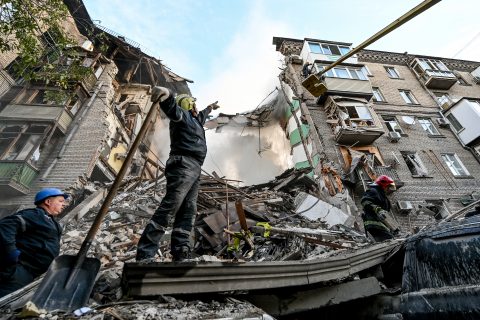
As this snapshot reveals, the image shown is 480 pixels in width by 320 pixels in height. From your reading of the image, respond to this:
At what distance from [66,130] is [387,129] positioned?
21.9 metres

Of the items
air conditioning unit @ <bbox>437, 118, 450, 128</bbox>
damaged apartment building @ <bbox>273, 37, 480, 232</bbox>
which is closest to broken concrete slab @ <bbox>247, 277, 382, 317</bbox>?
damaged apartment building @ <bbox>273, 37, 480, 232</bbox>

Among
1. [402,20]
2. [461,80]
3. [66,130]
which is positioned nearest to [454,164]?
[461,80]

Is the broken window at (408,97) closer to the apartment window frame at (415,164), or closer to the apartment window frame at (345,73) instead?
the apartment window frame at (345,73)

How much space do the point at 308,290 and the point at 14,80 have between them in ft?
69.9

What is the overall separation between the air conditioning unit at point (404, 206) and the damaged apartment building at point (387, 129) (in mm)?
58

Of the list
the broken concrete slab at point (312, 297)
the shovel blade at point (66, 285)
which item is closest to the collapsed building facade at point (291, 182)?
the broken concrete slab at point (312, 297)

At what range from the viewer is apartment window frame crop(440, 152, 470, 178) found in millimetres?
16078

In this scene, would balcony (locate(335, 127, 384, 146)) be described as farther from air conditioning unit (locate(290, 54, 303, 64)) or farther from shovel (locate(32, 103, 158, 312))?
shovel (locate(32, 103, 158, 312))

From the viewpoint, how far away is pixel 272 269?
245cm

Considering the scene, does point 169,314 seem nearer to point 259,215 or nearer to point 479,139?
point 259,215

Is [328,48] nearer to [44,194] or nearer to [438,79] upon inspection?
[438,79]

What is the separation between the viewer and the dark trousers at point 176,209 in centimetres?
282

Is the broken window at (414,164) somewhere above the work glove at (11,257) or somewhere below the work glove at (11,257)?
above

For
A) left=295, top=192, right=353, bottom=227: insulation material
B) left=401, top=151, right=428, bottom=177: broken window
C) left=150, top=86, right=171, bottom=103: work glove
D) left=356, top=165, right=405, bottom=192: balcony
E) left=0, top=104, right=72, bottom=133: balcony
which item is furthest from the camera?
left=401, top=151, right=428, bottom=177: broken window
